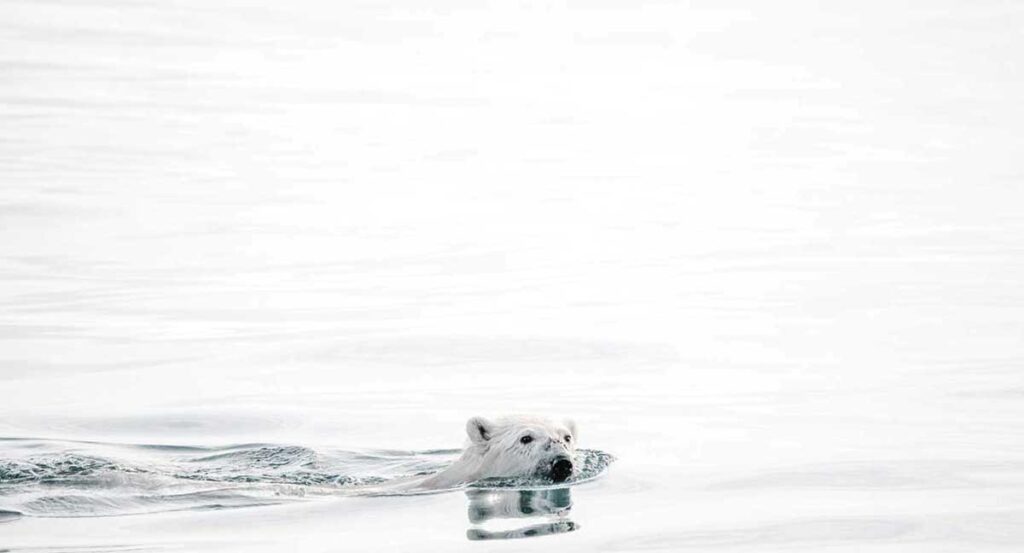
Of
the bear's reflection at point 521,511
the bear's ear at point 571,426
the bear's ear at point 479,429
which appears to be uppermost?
the bear's ear at point 571,426

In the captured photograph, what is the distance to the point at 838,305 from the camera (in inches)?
830

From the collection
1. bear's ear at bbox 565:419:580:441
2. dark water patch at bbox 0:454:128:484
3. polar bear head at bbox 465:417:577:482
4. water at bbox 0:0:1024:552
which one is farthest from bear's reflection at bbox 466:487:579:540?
dark water patch at bbox 0:454:128:484

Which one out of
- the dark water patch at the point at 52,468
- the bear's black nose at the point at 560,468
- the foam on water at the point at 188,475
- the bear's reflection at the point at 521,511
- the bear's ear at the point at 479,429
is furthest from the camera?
the dark water patch at the point at 52,468

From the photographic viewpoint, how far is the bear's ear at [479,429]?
14477 millimetres

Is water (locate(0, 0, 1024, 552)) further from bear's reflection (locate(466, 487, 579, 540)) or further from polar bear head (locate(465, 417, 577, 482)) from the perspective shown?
polar bear head (locate(465, 417, 577, 482))

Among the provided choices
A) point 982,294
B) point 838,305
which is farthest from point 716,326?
point 982,294

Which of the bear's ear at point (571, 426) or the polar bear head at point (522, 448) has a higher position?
the bear's ear at point (571, 426)

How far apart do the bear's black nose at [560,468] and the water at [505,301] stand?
Answer: 201 millimetres

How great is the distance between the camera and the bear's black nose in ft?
46.7

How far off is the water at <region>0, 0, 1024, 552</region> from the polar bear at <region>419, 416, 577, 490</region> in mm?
199

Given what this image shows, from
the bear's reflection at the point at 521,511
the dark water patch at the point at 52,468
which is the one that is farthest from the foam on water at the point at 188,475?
the bear's reflection at the point at 521,511

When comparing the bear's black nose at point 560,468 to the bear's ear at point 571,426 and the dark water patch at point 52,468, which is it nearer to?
the bear's ear at point 571,426

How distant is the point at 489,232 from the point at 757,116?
1275cm

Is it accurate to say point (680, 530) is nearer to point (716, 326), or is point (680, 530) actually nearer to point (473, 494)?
point (473, 494)
